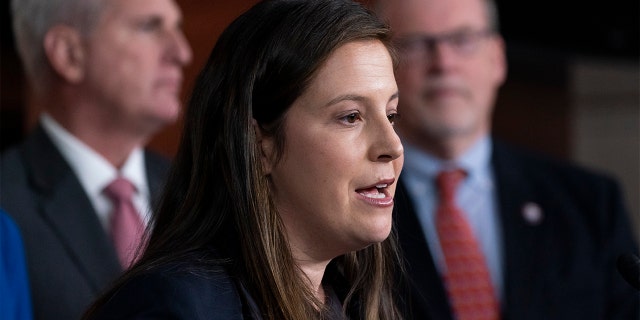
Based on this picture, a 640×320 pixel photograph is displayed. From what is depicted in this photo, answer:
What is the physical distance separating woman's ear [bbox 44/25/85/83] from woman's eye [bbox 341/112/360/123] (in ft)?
4.46

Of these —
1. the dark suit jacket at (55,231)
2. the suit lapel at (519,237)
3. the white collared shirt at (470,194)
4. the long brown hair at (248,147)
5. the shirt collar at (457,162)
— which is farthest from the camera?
the shirt collar at (457,162)

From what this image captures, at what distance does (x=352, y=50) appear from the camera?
6.33 feet

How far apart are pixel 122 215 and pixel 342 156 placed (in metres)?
1.15

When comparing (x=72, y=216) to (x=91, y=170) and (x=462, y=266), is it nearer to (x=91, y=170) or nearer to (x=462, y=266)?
(x=91, y=170)

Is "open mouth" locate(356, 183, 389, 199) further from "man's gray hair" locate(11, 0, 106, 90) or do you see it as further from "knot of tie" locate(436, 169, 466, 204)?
"man's gray hair" locate(11, 0, 106, 90)

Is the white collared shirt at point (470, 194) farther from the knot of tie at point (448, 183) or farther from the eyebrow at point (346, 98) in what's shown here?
the eyebrow at point (346, 98)

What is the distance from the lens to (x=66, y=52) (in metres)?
3.10

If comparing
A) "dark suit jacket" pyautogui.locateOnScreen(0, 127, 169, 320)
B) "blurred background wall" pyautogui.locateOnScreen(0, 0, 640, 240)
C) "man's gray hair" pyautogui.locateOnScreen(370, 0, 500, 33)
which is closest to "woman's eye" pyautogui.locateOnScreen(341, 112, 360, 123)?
"dark suit jacket" pyautogui.locateOnScreen(0, 127, 169, 320)

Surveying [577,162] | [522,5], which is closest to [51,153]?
[522,5]

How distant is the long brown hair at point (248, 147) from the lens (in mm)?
1868

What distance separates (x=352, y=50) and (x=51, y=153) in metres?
1.19

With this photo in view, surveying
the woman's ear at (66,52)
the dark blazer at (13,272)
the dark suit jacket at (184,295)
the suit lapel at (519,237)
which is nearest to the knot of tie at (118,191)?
the woman's ear at (66,52)

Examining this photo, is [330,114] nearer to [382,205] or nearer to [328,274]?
A: [382,205]

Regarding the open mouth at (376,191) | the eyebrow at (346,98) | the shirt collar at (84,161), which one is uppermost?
the eyebrow at (346,98)
